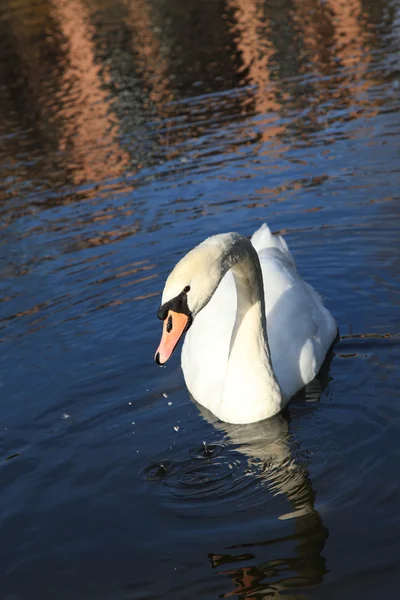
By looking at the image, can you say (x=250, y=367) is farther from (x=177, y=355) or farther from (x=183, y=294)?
(x=177, y=355)

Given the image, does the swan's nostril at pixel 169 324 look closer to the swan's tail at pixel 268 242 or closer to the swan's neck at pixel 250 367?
the swan's neck at pixel 250 367

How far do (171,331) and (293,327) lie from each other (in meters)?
2.04

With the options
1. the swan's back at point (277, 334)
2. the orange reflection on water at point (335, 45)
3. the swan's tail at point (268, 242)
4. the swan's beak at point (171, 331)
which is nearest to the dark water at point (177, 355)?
the orange reflection on water at point (335, 45)

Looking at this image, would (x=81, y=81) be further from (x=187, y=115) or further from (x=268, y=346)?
(x=268, y=346)

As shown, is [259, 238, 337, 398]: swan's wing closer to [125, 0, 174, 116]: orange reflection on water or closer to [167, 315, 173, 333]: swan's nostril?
[167, 315, 173, 333]: swan's nostril

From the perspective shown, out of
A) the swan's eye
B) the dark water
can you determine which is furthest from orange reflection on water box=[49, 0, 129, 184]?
the swan's eye

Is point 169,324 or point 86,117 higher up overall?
point 169,324

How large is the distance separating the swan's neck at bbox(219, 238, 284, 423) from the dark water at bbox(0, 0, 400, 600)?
6.5 inches

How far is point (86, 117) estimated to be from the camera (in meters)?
20.2

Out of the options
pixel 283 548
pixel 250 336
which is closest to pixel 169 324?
→ pixel 250 336

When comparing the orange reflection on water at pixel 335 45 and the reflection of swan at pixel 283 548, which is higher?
the reflection of swan at pixel 283 548

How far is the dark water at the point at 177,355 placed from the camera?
598 centimetres

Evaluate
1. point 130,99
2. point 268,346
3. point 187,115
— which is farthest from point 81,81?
point 268,346

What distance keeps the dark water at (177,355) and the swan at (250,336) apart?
19 cm
